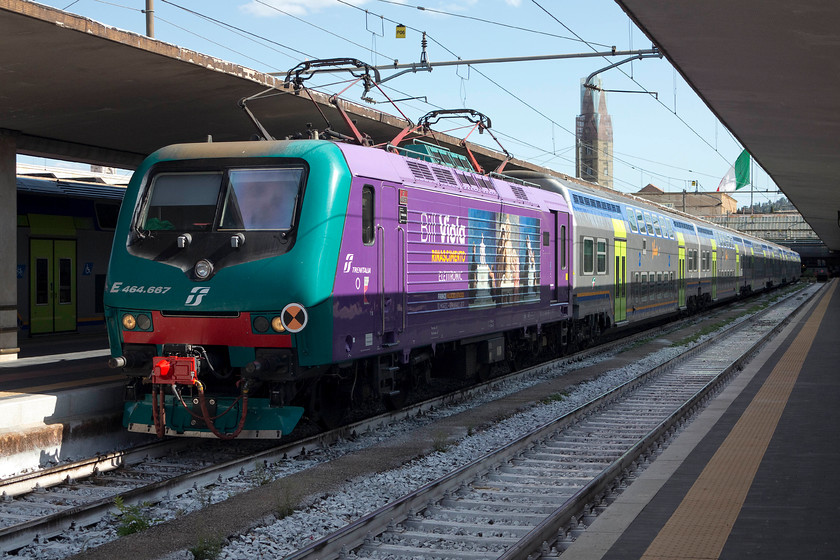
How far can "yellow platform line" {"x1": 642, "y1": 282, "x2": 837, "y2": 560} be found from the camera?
5.42 m

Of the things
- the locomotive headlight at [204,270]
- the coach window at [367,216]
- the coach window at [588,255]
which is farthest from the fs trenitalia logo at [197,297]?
the coach window at [588,255]

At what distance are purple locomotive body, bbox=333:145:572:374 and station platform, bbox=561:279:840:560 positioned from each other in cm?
327

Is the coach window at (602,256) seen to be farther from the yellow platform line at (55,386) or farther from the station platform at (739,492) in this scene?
the yellow platform line at (55,386)

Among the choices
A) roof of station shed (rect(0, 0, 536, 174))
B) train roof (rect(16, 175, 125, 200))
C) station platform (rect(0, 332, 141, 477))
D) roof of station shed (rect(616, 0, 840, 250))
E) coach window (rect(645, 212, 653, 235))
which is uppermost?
roof of station shed (rect(0, 0, 536, 174))

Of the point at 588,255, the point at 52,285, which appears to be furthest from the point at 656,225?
the point at 52,285

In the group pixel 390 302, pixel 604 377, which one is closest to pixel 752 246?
pixel 604 377

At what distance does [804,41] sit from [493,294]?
536 cm

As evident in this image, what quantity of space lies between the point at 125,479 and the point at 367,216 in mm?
3607

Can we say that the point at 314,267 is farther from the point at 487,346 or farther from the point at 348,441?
the point at 487,346

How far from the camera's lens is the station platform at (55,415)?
869 centimetres

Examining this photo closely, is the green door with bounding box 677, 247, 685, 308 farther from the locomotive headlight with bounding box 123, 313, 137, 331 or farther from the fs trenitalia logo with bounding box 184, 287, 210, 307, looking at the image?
the locomotive headlight with bounding box 123, 313, 137, 331

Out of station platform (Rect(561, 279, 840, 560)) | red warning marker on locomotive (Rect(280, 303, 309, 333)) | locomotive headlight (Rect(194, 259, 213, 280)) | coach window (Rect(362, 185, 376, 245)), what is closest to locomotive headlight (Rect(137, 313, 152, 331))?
locomotive headlight (Rect(194, 259, 213, 280))

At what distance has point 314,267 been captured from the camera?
28.1ft

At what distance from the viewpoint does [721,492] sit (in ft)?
22.3
